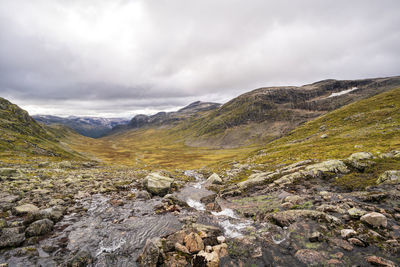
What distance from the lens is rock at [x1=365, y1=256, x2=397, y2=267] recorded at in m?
11.0

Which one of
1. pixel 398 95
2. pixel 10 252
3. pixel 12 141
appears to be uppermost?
pixel 398 95

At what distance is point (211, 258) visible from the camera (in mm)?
13891

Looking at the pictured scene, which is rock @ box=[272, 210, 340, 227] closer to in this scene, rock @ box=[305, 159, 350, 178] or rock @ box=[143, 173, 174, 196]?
rock @ box=[305, 159, 350, 178]

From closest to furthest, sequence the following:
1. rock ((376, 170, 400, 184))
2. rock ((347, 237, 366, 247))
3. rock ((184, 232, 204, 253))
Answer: rock ((347, 237, 366, 247)), rock ((184, 232, 204, 253)), rock ((376, 170, 400, 184))

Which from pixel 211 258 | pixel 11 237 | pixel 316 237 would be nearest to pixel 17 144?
pixel 11 237

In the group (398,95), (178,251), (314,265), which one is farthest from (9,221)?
(398,95)

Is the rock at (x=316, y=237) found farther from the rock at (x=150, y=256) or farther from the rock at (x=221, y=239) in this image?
the rock at (x=150, y=256)

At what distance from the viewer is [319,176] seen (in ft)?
97.5

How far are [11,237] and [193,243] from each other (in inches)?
659

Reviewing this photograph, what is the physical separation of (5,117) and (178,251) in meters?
156

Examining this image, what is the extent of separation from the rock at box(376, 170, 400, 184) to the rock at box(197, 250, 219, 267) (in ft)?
82.9

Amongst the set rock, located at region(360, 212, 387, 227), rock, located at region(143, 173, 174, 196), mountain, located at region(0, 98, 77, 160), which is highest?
mountain, located at region(0, 98, 77, 160)

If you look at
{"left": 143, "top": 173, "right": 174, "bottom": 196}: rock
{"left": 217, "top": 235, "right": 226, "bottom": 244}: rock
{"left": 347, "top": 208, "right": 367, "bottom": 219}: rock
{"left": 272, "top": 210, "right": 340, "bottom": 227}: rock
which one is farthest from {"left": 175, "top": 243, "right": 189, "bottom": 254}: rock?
{"left": 143, "top": 173, "right": 174, "bottom": 196}: rock

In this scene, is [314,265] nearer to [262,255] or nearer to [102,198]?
[262,255]
